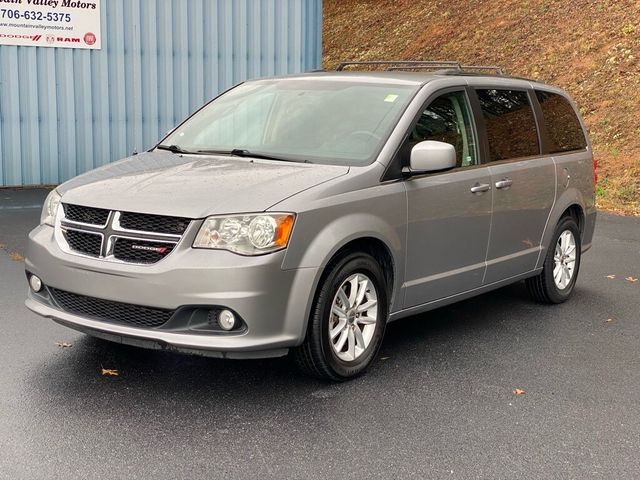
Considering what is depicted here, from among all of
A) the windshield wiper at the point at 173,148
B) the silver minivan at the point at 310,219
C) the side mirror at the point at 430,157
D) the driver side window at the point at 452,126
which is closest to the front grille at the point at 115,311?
the silver minivan at the point at 310,219

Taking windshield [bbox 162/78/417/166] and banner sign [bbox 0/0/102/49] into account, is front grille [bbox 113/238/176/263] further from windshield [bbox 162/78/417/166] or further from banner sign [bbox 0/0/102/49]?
banner sign [bbox 0/0/102/49]

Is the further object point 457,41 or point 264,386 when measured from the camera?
point 457,41

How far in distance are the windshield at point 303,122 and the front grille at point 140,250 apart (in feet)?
3.89

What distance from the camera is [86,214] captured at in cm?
472

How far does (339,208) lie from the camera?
473cm

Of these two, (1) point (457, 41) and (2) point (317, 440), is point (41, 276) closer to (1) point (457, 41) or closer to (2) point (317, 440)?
(2) point (317, 440)

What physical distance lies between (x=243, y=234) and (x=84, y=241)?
3.15ft

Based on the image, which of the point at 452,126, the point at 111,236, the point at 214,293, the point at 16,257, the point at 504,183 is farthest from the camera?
the point at 16,257

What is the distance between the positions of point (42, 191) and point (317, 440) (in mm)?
9862

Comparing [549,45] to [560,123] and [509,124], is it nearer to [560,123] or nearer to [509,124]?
[560,123]

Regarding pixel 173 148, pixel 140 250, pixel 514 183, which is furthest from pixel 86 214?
pixel 514 183

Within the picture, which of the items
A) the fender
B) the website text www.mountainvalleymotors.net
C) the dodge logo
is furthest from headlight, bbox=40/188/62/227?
the website text www.mountainvalleymotors.net

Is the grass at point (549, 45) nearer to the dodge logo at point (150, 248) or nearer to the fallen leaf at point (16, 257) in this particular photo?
the fallen leaf at point (16, 257)

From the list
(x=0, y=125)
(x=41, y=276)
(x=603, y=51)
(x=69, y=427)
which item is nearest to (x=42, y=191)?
(x=0, y=125)
